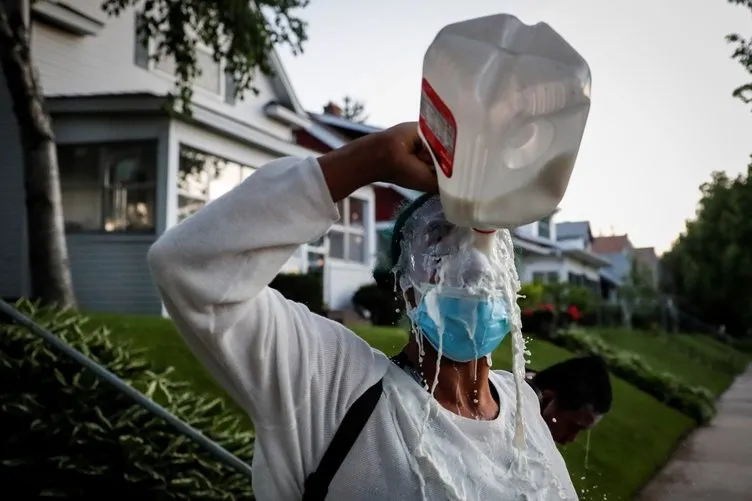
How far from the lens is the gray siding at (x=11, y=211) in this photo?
12.2 metres

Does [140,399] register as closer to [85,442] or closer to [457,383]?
[85,442]

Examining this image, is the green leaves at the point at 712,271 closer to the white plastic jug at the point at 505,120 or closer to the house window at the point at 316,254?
the house window at the point at 316,254

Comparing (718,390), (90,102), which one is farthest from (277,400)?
(718,390)

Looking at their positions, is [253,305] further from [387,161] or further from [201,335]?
[387,161]

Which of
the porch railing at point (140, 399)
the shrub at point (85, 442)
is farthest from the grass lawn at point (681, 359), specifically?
the porch railing at point (140, 399)

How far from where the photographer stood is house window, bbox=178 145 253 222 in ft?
40.5

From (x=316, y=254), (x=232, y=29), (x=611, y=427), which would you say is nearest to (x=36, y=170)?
(x=232, y=29)

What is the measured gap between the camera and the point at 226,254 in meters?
1.37

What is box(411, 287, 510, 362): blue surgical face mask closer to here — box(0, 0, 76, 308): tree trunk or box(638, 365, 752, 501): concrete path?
box(638, 365, 752, 501): concrete path

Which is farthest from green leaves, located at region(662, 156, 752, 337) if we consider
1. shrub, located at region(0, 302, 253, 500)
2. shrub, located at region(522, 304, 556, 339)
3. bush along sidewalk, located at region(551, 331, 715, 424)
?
shrub, located at region(0, 302, 253, 500)

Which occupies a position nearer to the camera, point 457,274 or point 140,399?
point 457,274

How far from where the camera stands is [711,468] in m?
7.45

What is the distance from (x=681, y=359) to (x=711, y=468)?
48.5 ft

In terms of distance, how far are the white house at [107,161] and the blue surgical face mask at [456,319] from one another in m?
10.0
